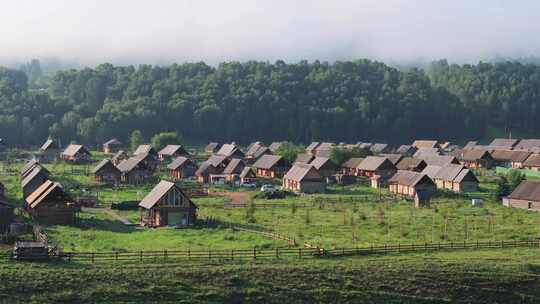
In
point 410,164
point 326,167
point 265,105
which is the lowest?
point 326,167

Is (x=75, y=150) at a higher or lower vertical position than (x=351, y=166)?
higher

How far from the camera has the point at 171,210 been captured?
2092 inches

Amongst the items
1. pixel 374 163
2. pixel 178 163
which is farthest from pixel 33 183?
pixel 374 163

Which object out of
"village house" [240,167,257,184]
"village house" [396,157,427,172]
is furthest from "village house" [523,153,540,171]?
"village house" [240,167,257,184]

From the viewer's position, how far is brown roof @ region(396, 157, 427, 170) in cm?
8762

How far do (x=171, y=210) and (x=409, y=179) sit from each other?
93.7 ft

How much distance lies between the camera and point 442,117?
540ft

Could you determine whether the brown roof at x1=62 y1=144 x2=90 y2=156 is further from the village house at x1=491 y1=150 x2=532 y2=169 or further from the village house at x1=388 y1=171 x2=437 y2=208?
the village house at x1=491 y1=150 x2=532 y2=169

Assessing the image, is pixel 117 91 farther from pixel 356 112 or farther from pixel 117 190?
pixel 117 190

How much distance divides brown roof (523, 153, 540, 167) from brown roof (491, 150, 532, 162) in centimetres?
164

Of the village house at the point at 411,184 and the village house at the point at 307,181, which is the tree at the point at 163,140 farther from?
the village house at the point at 411,184

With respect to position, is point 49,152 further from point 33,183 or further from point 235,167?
point 33,183

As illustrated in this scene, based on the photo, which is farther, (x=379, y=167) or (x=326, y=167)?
(x=326, y=167)

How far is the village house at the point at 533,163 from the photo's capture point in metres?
97.0
